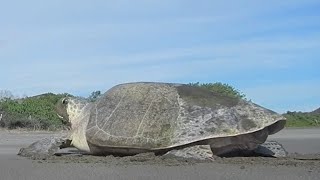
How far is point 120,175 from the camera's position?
26.1 feet

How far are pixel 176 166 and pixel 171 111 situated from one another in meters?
1.70

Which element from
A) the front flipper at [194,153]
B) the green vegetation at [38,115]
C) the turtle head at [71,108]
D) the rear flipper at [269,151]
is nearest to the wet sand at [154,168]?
the front flipper at [194,153]

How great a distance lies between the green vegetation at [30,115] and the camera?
99.9 feet

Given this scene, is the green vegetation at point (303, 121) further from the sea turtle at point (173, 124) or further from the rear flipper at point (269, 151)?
the sea turtle at point (173, 124)

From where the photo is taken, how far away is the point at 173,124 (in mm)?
10055

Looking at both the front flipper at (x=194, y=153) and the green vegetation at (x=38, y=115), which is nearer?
the front flipper at (x=194, y=153)

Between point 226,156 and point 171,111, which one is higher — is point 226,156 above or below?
below

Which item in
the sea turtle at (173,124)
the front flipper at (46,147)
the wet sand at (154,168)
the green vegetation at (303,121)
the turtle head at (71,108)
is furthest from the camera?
the green vegetation at (303,121)

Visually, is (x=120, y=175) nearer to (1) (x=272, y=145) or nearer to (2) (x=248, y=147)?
(2) (x=248, y=147)

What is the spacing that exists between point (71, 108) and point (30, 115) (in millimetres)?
21757

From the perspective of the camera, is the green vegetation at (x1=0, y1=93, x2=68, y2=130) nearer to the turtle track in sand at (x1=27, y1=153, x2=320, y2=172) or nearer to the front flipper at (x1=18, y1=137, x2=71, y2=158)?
the front flipper at (x1=18, y1=137, x2=71, y2=158)

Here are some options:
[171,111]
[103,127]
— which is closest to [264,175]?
[171,111]

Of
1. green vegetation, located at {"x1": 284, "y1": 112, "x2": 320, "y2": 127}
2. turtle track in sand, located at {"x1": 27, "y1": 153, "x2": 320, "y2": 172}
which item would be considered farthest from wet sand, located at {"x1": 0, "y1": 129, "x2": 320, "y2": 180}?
green vegetation, located at {"x1": 284, "y1": 112, "x2": 320, "y2": 127}

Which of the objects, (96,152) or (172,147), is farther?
(96,152)
